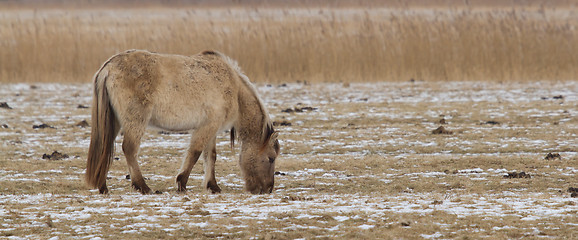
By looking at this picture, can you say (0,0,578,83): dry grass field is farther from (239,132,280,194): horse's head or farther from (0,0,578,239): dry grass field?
(239,132,280,194): horse's head

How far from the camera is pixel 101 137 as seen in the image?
7.57 m

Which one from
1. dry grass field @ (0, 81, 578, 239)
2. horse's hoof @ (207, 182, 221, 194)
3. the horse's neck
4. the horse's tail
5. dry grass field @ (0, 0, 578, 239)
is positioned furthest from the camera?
the horse's neck

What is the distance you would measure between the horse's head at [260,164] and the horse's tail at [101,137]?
140 cm

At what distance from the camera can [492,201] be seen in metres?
6.53

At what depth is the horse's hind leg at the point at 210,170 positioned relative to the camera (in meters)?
7.97

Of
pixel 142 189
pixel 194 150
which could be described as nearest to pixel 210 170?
pixel 194 150

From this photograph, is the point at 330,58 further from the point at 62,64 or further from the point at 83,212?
the point at 83,212

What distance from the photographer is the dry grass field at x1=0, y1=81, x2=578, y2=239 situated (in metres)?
5.73

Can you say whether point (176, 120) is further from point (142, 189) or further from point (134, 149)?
point (142, 189)

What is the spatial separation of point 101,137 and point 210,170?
1159 millimetres

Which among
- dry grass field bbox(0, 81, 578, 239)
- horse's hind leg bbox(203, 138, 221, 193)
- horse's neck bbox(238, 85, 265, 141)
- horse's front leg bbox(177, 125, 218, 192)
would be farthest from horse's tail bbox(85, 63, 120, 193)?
horse's neck bbox(238, 85, 265, 141)

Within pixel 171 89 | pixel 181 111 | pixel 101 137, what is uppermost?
pixel 171 89

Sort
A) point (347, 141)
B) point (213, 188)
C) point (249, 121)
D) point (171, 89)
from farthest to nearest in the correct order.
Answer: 1. point (347, 141)
2. point (249, 121)
3. point (213, 188)
4. point (171, 89)

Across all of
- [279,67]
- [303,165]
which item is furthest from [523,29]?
[303,165]
